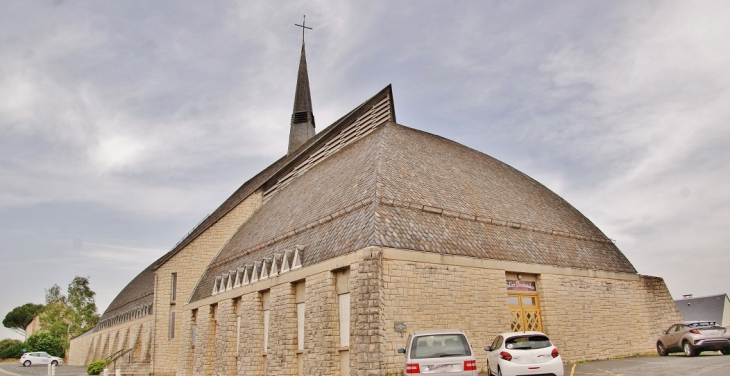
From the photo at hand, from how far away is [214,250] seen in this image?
1358 inches

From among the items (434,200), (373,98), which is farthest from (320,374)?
(373,98)

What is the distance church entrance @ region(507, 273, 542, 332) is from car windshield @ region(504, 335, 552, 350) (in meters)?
6.20

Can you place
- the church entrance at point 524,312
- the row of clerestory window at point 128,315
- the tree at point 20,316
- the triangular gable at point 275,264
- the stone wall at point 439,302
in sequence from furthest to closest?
1. the tree at point 20,316
2. the row of clerestory window at point 128,315
3. the triangular gable at point 275,264
4. the church entrance at point 524,312
5. the stone wall at point 439,302

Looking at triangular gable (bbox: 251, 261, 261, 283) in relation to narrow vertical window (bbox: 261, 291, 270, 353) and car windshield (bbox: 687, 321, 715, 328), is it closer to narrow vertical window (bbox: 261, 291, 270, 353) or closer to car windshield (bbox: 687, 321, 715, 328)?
narrow vertical window (bbox: 261, 291, 270, 353)

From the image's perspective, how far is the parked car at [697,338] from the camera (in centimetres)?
1925

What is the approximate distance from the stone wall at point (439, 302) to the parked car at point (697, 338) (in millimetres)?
6812

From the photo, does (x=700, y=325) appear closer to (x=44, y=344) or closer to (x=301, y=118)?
(x=301, y=118)

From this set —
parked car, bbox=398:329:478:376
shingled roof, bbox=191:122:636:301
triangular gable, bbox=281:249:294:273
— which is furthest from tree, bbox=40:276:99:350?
parked car, bbox=398:329:478:376

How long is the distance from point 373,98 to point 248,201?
11658mm

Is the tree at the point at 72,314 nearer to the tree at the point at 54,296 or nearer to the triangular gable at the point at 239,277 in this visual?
the tree at the point at 54,296

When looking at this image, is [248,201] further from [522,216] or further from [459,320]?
[459,320]

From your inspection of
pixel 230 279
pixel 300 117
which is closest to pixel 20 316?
pixel 300 117

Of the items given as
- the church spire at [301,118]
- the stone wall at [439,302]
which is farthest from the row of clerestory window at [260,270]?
the church spire at [301,118]

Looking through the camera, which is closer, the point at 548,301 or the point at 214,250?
the point at 548,301
